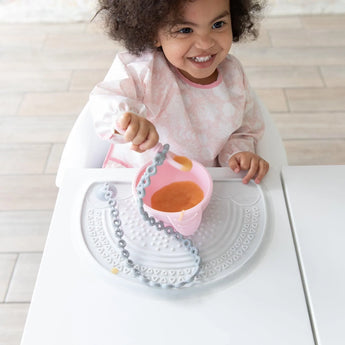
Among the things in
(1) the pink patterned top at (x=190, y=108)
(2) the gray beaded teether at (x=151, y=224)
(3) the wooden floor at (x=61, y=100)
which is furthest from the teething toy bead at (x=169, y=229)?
(3) the wooden floor at (x=61, y=100)

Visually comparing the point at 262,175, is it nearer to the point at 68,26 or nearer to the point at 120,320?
the point at 120,320

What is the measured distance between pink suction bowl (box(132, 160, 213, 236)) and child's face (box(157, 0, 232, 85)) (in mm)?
201

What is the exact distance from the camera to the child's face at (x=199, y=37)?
68 cm

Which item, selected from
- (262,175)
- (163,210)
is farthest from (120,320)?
(262,175)

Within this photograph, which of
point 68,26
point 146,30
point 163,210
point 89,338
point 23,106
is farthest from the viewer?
point 68,26

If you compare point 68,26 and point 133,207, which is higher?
point 68,26

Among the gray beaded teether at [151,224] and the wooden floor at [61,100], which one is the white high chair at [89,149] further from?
the wooden floor at [61,100]

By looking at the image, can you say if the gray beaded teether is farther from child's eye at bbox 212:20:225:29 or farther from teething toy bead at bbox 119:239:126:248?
child's eye at bbox 212:20:225:29

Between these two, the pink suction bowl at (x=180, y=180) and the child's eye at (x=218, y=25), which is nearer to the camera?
the pink suction bowl at (x=180, y=180)

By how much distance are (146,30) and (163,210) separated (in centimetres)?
33

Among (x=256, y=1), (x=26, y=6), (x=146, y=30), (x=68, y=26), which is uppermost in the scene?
(x=26, y=6)

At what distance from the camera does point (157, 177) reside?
709 mm

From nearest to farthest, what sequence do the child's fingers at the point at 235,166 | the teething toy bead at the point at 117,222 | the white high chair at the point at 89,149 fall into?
the teething toy bead at the point at 117,222
the child's fingers at the point at 235,166
the white high chair at the point at 89,149

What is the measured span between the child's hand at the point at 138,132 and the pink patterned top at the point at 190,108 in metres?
0.17
